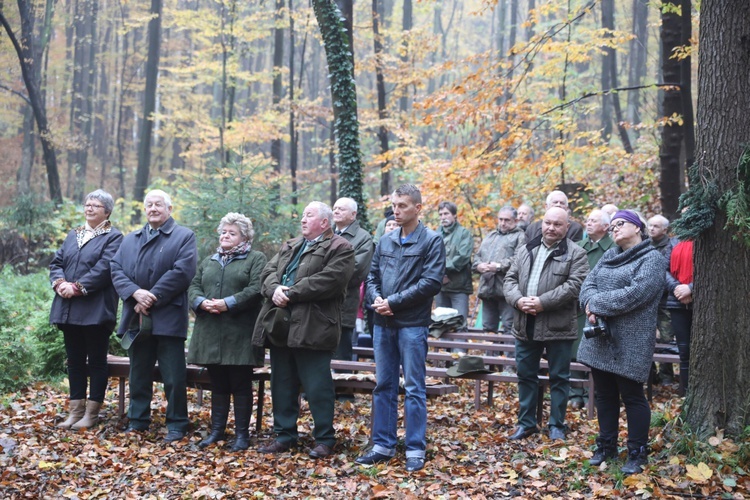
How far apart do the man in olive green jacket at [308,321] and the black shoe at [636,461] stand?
2281 millimetres

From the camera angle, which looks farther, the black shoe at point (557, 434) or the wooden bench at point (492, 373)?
the wooden bench at point (492, 373)

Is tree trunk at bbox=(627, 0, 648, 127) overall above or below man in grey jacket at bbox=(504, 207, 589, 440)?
above

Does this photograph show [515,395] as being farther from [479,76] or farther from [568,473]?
[479,76]

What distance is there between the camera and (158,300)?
6.28 m

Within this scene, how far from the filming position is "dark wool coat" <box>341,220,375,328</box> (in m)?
7.27

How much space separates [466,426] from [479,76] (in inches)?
270

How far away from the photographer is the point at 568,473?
5.29 m

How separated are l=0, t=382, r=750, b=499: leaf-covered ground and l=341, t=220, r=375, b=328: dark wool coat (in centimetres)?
111

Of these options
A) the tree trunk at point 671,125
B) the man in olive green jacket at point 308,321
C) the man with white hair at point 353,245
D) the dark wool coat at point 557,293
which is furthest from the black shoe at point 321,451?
the tree trunk at point 671,125

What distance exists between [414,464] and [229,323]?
1.98m

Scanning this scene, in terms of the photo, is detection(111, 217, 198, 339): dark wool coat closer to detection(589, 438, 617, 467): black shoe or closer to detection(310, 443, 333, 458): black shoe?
detection(310, 443, 333, 458): black shoe

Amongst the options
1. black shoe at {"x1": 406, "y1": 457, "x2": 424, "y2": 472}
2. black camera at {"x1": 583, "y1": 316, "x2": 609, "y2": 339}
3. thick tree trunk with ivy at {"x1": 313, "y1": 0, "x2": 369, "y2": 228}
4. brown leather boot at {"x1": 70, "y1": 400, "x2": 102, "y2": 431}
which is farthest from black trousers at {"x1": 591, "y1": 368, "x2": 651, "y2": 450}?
thick tree trunk with ivy at {"x1": 313, "y1": 0, "x2": 369, "y2": 228}

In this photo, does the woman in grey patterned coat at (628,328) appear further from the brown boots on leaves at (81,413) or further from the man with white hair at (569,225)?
the brown boots on leaves at (81,413)

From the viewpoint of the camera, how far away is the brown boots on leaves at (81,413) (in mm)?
6699
